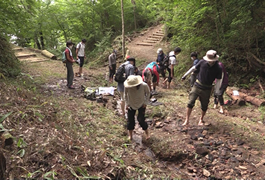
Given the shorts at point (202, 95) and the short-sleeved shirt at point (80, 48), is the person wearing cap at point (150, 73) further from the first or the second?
the short-sleeved shirt at point (80, 48)

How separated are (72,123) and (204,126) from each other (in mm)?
3775

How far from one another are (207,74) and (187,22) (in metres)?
5.83

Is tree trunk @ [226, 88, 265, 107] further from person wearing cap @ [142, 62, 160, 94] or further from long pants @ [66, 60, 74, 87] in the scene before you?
long pants @ [66, 60, 74, 87]

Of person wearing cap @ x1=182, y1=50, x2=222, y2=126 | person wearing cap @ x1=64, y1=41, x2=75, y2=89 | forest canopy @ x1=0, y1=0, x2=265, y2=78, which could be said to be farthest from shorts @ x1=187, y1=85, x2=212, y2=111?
person wearing cap @ x1=64, y1=41, x2=75, y2=89

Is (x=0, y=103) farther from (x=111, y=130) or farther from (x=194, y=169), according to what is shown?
(x=194, y=169)

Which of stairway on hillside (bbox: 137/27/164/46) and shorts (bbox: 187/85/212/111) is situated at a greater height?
stairway on hillside (bbox: 137/27/164/46)

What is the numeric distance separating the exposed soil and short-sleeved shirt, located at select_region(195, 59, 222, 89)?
135 cm

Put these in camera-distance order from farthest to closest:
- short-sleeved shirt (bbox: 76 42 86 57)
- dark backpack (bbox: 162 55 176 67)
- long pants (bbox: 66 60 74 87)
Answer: short-sleeved shirt (bbox: 76 42 86 57)
dark backpack (bbox: 162 55 176 67)
long pants (bbox: 66 60 74 87)

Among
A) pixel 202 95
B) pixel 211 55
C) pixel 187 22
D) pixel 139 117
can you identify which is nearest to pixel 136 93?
pixel 139 117

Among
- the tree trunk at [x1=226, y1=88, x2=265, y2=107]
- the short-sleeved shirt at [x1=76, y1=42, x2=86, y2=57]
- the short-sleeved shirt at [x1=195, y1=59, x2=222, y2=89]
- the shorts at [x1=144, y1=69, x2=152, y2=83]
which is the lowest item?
the tree trunk at [x1=226, y1=88, x2=265, y2=107]

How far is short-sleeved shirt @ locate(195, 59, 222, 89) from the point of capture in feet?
14.9

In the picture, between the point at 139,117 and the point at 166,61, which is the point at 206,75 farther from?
the point at 166,61

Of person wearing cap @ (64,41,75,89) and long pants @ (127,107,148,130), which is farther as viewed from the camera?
person wearing cap @ (64,41,75,89)

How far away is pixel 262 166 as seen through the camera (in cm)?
365
